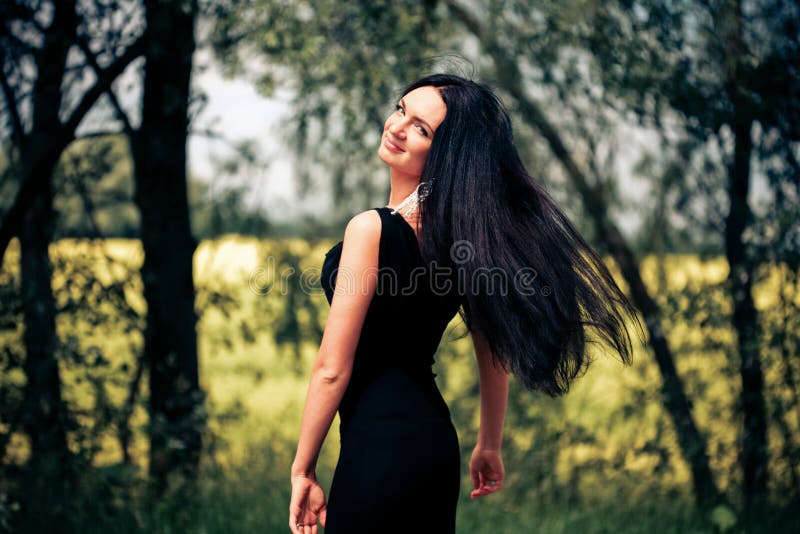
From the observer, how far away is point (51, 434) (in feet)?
14.8

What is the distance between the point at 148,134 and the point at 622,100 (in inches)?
124

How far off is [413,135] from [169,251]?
3.00m

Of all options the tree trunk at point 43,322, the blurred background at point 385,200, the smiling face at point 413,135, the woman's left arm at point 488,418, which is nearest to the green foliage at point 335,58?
the blurred background at point 385,200

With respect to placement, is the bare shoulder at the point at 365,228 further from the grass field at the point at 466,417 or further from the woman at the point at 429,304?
the grass field at the point at 466,417

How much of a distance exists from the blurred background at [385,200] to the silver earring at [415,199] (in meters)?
1.45

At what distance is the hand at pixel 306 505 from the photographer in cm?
221

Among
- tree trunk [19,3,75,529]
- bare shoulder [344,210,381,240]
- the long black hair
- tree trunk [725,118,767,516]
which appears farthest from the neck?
tree trunk [725,118,767,516]

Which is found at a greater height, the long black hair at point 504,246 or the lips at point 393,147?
the lips at point 393,147

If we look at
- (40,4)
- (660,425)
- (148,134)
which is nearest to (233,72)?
(148,134)

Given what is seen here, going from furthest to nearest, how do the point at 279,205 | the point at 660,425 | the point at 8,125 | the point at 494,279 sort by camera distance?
the point at 279,205 → the point at 660,425 → the point at 8,125 → the point at 494,279

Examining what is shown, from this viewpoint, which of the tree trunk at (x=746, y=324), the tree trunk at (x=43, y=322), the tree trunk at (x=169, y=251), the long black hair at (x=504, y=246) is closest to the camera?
the long black hair at (x=504, y=246)

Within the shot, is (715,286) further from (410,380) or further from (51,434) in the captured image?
(51,434)

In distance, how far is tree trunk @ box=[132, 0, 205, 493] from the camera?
4836 millimetres

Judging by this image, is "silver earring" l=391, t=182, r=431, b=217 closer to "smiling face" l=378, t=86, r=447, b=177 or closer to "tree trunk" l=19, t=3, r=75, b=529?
"smiling face" l=378, t=86, r=447, b=177
